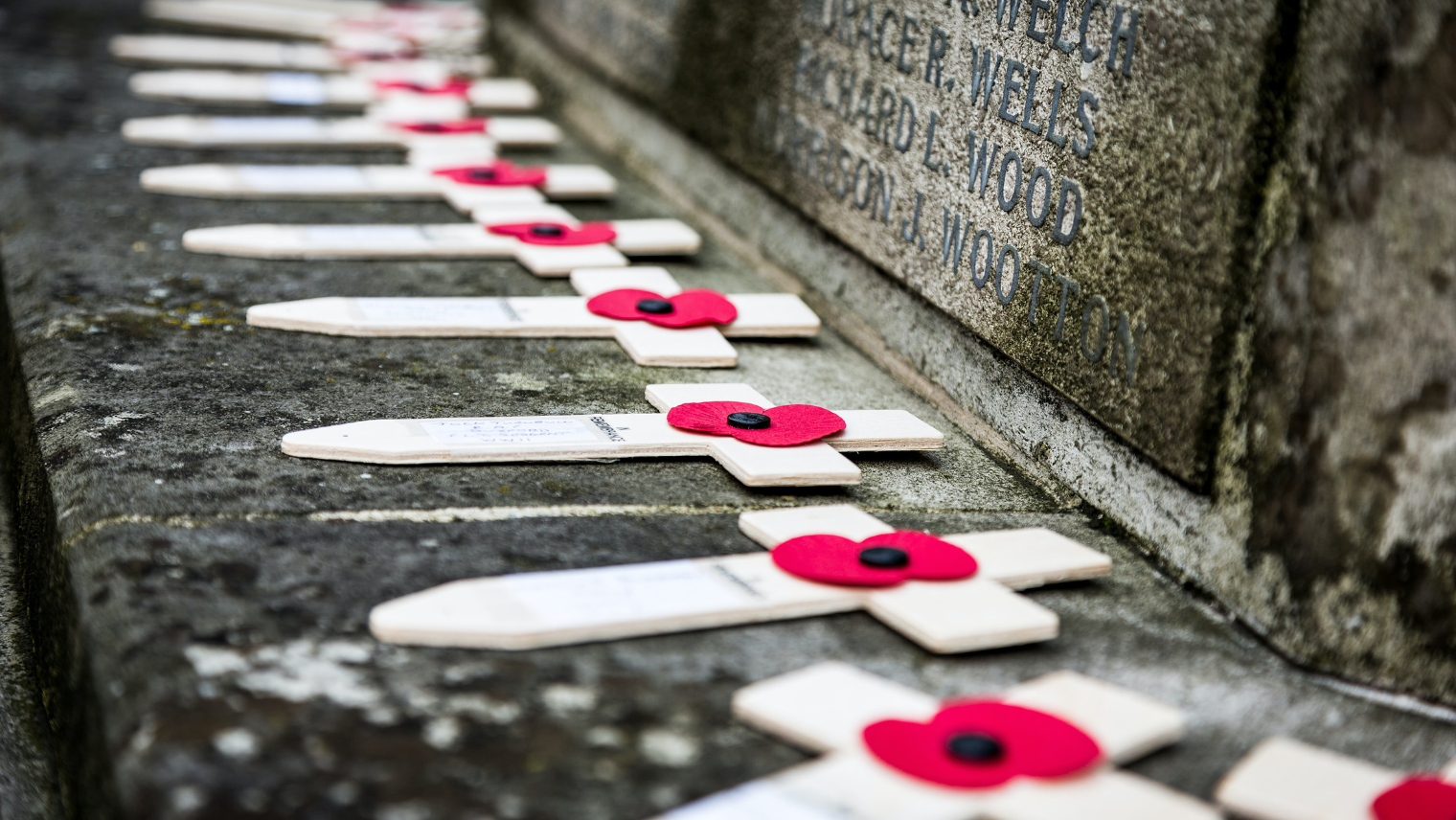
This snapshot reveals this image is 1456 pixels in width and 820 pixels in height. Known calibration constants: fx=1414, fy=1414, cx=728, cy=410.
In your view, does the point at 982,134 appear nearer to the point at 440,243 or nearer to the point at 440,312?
the point at 440,312

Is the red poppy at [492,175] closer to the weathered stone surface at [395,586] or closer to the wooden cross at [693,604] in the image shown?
the weathered stone surface at [395,586]

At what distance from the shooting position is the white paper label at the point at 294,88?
3688mm

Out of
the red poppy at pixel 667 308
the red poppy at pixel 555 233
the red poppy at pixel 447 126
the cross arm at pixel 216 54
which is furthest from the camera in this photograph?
the cross arm at pixel 216 54

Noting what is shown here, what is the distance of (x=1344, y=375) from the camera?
4.57 ft

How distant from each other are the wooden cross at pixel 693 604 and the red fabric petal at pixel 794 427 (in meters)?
0.28

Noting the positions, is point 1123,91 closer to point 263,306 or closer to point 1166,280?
point 1166,280

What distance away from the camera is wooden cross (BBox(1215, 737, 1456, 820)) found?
114cm

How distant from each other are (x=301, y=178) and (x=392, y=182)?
0.61 feet

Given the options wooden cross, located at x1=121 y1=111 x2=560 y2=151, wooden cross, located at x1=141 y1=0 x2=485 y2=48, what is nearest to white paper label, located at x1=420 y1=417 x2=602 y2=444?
wooden cross, located at x1=121 y1=111 x2=560 y2=151

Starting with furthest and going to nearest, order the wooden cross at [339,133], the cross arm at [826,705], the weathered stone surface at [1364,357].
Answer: the wooden cross at [339,133]
the weathered stone surface at [1364,357]
the cross arm at [826,705]

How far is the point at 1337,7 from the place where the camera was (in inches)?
53.9

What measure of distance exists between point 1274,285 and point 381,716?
985mm

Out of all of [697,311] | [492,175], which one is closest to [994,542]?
[697,311]

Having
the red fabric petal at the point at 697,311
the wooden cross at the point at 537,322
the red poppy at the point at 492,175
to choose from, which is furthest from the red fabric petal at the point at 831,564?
the red poppy at the point at 492,175
